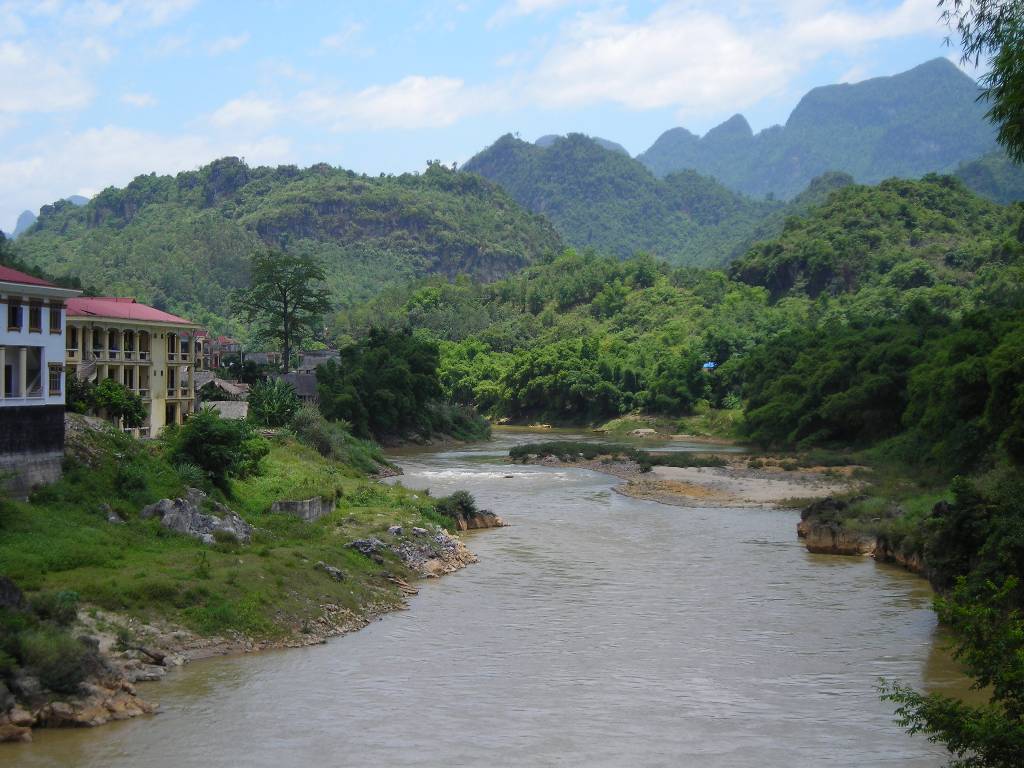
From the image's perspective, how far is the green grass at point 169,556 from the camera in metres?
21.0

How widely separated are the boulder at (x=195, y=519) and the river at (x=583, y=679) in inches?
186

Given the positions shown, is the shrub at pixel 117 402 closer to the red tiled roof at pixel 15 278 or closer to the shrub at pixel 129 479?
the shrub at pixel 129 479

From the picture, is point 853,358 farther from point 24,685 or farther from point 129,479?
point 24,685

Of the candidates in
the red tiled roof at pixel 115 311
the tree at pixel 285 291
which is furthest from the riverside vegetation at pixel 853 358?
the red tiled roof at pixel 115 311

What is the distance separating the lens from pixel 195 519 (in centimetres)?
2602

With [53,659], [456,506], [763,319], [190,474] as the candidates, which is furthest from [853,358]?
[53,659]

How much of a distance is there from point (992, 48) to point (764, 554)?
1952cm

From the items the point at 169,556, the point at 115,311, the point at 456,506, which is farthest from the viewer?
the point at 456,506

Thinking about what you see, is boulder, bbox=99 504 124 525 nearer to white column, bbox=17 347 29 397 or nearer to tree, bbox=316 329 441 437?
white column, bbox=17 347 29 397

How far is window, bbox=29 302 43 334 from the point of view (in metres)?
24.5

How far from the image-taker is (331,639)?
22.7 metres

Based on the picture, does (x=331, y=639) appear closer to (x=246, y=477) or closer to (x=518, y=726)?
(x=518, y=726)

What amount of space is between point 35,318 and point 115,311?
1109 centimetres

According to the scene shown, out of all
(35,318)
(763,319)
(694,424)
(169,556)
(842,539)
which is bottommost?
(842,539)
